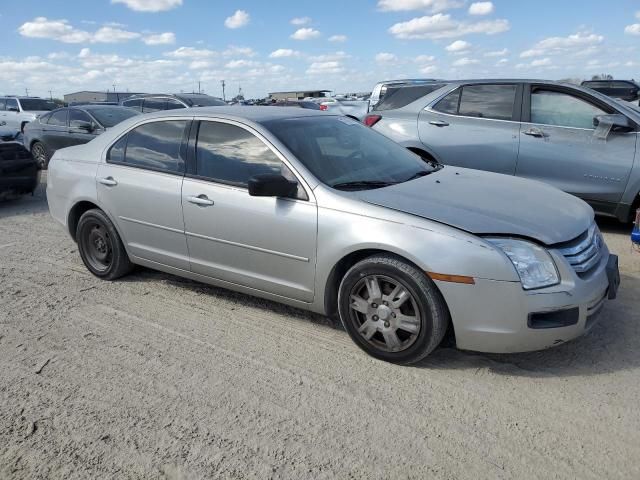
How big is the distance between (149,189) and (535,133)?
4.38 m

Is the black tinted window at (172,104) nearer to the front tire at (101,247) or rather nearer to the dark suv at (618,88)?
the front tire at (101,247)

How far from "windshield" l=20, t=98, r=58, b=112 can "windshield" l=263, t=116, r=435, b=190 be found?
53.7 feet

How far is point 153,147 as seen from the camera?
450 cm

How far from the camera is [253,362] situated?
11.4ft

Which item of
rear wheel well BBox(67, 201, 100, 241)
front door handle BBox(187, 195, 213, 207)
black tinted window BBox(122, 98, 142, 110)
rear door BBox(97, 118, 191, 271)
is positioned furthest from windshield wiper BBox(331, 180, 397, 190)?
black tinted window BBox(122, 98, 142, 110)

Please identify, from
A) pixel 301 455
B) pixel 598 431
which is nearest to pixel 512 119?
pixel 598 431

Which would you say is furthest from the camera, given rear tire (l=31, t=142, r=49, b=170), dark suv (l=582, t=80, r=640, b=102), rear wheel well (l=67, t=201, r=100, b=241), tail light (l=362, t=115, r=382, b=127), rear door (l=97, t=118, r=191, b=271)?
dark suv (l=582, t=80, r=640, b=102)

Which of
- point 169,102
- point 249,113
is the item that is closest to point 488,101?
point 249,113

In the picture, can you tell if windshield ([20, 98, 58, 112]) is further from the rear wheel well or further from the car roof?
the car roof

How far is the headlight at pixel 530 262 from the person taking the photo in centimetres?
301

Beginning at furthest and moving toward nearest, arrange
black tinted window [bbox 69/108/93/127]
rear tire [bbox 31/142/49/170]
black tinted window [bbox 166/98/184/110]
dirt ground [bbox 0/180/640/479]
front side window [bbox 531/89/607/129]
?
black tinted window [bbox 166/98/184/110], rear tire [bbox 31/142/49/170], black tinted window [bbox 69/108/93/127], front side window [bbox 531/89/607/129], dirt ground [bbox 0/180/640/479]

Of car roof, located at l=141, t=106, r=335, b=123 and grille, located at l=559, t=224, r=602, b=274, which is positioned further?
car roof, located at l=141, t=106, r=335, b=123

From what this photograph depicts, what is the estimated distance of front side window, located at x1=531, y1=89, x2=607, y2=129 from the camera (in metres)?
6.14

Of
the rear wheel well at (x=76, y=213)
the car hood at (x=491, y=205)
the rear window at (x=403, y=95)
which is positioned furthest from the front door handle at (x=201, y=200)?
the rear window at (x=403, y=95)
